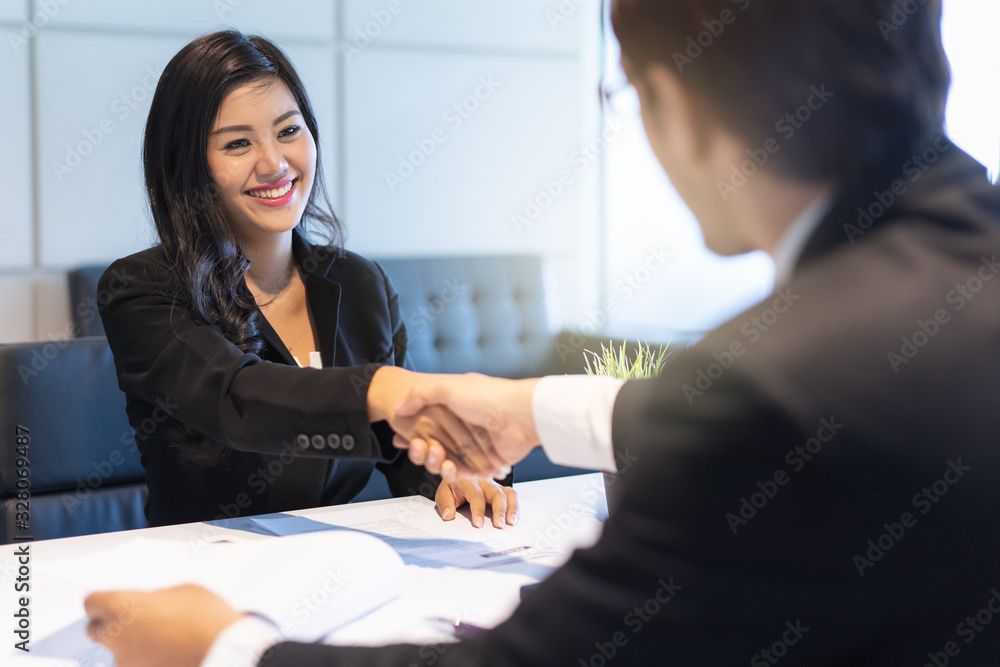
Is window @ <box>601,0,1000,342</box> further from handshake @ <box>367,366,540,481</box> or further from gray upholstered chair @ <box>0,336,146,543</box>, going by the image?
handshake @ <box>367,366,540,481</box>

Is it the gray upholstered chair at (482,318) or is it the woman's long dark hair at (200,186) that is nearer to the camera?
the woman's long dark hair at (200,186)

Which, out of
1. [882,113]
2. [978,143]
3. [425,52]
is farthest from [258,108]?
[978,143]

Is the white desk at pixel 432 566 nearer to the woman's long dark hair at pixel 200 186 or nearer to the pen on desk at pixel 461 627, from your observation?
the pen on desk at pixel 461 627

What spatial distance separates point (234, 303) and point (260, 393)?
0.48 m

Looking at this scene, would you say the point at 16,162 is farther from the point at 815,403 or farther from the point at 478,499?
the point at 815,403

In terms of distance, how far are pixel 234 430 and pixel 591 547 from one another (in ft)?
2.99

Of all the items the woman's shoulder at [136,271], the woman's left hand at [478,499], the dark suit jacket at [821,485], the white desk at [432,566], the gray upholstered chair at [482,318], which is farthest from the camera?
the gray upholstered chair at [482,318]

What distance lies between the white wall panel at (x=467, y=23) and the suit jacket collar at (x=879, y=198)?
3.32 meters

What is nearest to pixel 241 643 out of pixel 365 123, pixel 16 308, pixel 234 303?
pixel 234 303

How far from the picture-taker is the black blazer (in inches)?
50.3

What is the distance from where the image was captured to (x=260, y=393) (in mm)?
1324

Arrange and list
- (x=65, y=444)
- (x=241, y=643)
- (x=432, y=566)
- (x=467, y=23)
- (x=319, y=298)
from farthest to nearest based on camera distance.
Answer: (x=467, y=23) < (x=65, y=444) < (x=319, y=298) < (x=432, y=566) < (x=241, y=643)

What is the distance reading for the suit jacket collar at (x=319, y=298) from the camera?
5.77 feet

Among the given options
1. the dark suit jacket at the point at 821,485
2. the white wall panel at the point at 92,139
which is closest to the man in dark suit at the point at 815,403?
the dark suit jacket at the point at 821,485
